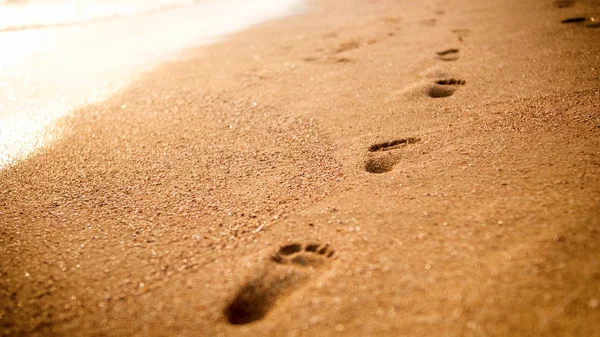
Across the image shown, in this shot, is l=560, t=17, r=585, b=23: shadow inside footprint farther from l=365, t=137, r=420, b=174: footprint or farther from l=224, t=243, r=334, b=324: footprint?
l=224, t=243, r=334, b=324: footprint

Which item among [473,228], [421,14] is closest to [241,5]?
[421,14]

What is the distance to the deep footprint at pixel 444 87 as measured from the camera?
88.3 inches

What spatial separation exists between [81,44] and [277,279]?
9.93 ft

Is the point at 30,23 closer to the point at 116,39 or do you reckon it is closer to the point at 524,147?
the point at 116,39

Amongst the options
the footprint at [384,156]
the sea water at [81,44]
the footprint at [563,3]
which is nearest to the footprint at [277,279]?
the footprint at [384,156]

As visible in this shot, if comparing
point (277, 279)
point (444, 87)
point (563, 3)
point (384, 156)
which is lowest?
point (277, 279)

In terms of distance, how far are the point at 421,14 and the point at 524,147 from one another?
2259 millimetres

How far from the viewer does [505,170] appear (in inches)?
61.5

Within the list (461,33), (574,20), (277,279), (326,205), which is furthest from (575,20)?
(277,279)

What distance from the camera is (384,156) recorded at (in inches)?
70.4

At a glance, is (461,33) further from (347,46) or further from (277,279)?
(277,279)

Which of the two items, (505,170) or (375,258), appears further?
(505,170)

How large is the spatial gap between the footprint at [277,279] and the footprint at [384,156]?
497mm

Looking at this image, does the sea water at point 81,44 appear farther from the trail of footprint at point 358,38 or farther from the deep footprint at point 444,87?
the deep footprint at point 444,87
